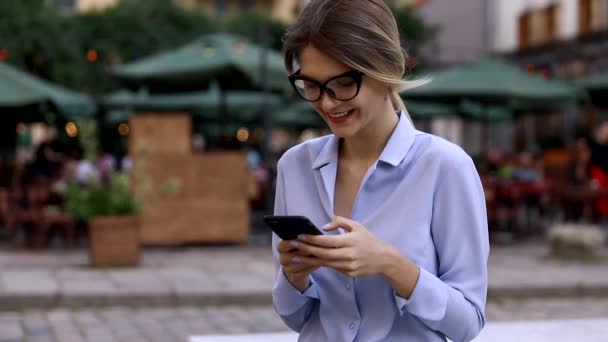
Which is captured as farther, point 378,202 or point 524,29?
point 524,29

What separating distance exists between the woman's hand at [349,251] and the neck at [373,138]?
342 millimetres

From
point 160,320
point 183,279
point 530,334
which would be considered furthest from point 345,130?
point 183,279

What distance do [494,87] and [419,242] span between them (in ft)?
46.3

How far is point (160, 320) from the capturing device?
27.0 feet

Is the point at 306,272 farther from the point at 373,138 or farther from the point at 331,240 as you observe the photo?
the point at 373,138

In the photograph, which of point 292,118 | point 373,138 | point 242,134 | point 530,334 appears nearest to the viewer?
point 373,138

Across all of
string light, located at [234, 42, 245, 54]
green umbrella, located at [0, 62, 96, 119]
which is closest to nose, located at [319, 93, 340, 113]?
string light, located at [234, 42, 245, 54]

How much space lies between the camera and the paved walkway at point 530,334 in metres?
4.76

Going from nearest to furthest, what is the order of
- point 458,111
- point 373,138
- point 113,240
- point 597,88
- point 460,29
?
point 373,138 < point 113,240 < point 597,88 < point 458,111 < point 460,29

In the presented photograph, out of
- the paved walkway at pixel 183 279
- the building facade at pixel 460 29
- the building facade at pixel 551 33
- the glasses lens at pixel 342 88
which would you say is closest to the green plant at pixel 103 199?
the paved walkway at pixel 183 279

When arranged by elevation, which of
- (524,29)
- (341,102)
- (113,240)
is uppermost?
(341,102)

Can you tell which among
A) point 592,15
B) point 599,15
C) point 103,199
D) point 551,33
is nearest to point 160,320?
point 103,199

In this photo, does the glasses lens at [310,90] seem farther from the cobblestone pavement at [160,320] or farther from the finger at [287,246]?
the cobblestone pavement at [160,320]

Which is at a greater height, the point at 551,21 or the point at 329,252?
the point at 329,252
